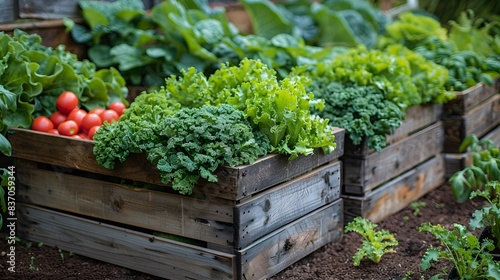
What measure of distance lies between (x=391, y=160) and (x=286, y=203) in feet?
4.51

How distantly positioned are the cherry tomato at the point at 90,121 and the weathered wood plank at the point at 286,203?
4.20 ft

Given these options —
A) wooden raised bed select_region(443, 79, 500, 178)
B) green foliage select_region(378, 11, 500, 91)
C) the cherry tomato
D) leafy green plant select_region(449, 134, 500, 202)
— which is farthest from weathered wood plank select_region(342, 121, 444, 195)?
the cherry tomato

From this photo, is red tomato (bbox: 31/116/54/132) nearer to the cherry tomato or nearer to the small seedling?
the cherry tomato

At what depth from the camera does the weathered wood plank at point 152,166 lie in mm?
3510

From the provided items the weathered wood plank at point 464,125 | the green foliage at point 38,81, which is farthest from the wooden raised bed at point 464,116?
the green foliage at point 38,81

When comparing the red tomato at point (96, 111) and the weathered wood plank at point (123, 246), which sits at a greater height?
the red tomato at point (96, 111)

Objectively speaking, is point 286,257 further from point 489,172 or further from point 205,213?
point 489,172

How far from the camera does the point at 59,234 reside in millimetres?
4277

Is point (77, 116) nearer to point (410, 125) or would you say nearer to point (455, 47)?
point (410, 125)

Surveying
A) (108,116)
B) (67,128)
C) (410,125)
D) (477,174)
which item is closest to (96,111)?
(108,116)

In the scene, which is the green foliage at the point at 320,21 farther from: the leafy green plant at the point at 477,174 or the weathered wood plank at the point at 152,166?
the weathered wood plank at the point at 152,166

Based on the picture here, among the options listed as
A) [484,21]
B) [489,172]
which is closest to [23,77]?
[489,172]

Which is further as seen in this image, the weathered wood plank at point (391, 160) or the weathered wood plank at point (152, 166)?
the weathered wood plank at point (391, 160)

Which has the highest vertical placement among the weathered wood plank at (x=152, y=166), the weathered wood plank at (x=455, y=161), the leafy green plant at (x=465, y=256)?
the weathered wood plank at (x=152, y=166)
